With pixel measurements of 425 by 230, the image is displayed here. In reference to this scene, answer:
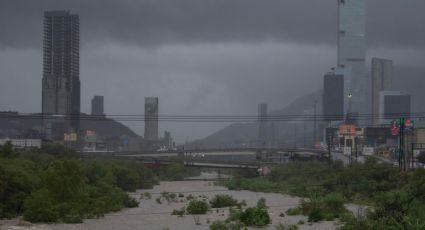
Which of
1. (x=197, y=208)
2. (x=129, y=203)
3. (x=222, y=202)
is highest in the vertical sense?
(x=197, y=208)

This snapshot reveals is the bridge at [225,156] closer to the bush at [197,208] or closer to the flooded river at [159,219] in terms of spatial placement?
the flooded river at [159,219]

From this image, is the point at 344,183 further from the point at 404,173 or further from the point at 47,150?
the point at 47,150

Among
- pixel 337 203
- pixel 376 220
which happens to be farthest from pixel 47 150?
pixel 376 220

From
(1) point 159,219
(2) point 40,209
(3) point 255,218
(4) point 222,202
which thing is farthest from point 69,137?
(3) point 255,218

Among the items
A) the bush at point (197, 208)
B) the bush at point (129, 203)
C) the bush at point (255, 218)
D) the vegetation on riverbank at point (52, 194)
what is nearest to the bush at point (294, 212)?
the bush at point (255, 218)

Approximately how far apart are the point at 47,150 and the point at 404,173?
59.5 m

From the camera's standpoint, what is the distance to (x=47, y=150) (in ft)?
349

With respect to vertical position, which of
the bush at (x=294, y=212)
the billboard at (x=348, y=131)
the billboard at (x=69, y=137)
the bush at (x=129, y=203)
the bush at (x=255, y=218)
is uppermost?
the billboard at (x=348, y=131)

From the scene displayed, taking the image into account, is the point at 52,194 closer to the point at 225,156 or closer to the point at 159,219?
the point at 159,219

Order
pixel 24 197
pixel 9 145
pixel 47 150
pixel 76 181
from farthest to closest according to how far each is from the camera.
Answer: pixel 47 150
pixel 9 145
pixel 76 181
pixel 24 197

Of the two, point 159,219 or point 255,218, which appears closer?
point 255,218

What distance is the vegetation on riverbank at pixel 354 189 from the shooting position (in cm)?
4722

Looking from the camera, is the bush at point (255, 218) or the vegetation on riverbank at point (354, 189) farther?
the bush at point (255, 218)

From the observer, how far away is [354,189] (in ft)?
274
